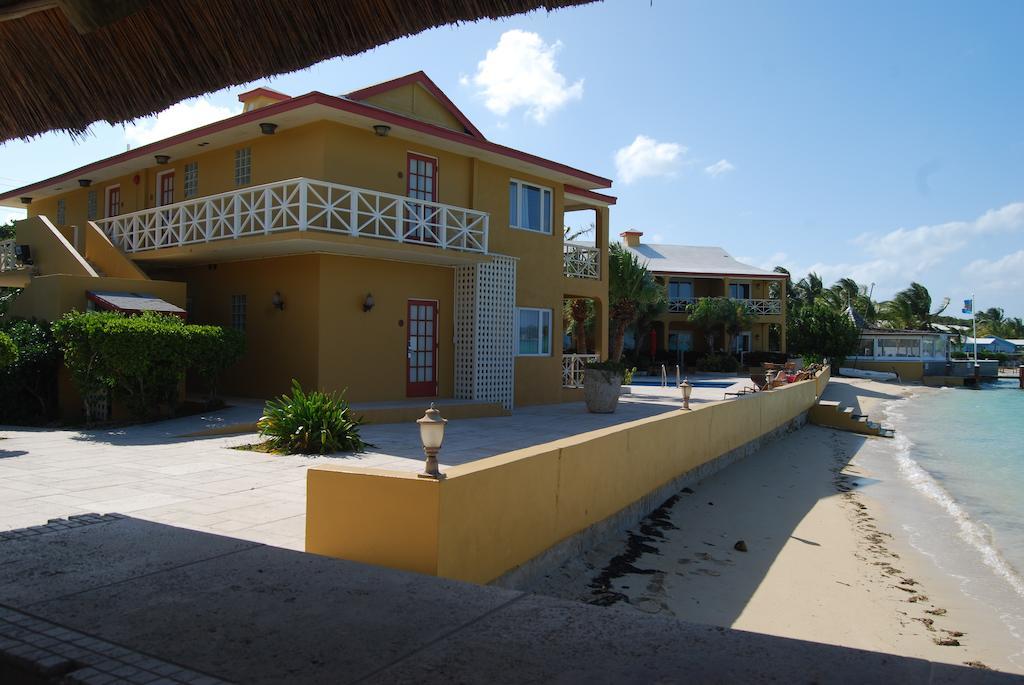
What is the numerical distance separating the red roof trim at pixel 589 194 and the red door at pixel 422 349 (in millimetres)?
5987

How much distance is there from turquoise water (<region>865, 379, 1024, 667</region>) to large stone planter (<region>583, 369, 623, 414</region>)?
5655 millimetres

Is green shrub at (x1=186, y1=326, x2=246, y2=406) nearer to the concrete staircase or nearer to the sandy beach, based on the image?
the sandy beach

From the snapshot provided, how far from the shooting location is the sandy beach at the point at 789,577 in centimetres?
674

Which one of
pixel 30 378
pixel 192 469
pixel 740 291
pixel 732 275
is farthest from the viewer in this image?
pixel 740 291

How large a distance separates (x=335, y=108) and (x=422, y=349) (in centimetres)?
549

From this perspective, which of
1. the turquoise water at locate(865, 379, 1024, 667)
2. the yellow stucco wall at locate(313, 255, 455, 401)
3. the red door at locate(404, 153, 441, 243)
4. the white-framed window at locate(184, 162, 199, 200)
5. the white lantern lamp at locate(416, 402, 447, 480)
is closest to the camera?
the white lantern lamp at locate(416, 402, 447, 480)

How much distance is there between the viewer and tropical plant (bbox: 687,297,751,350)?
3872 cm

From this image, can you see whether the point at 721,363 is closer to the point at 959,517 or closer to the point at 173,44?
the point at 959,517

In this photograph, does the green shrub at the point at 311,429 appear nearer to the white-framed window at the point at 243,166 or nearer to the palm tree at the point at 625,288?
the white-framed window at the point at 243,166

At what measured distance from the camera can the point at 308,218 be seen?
15547 mm

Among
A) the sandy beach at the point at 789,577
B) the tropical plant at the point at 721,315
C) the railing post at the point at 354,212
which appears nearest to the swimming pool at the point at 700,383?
the tropical plant at the point at 721,315

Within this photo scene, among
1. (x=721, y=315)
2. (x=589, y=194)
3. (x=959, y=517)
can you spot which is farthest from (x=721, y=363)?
(x=959, y=517)

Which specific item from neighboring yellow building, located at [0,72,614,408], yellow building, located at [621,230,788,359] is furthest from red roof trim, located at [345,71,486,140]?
yellow building, located at [621,230,788,359]

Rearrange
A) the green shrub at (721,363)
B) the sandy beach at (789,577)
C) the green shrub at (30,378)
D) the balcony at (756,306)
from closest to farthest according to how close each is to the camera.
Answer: the sandy beach at (789,577) → the green shrub at (30,378) → the green shrub at (721,363) → the balcony at (756,306)
